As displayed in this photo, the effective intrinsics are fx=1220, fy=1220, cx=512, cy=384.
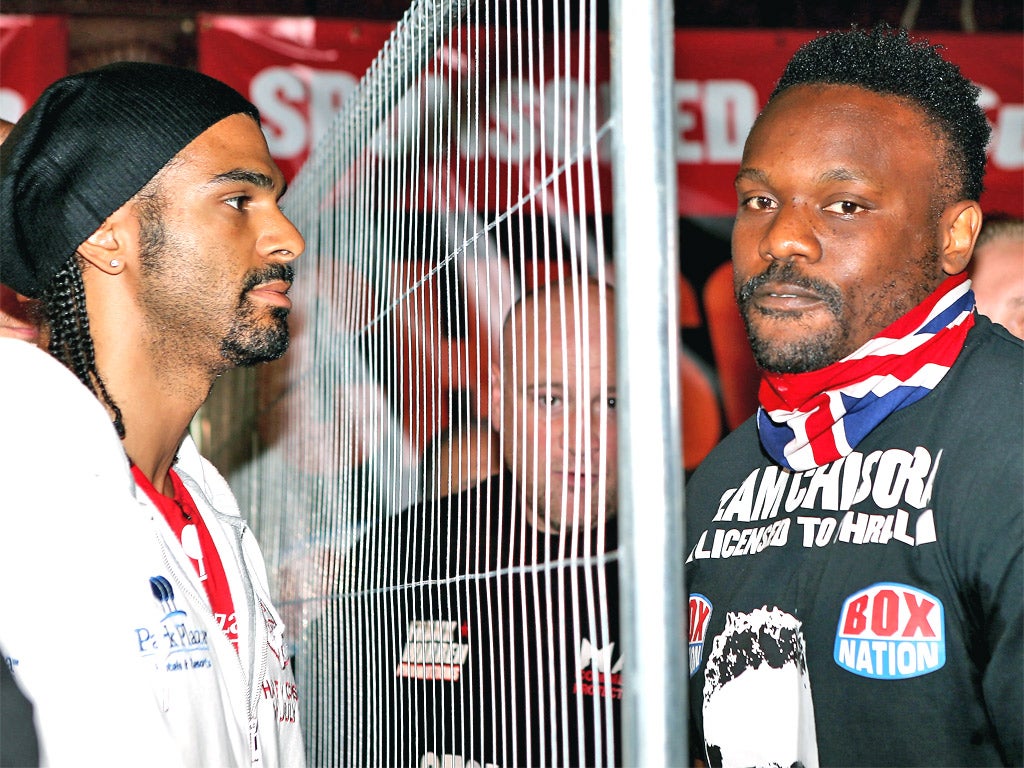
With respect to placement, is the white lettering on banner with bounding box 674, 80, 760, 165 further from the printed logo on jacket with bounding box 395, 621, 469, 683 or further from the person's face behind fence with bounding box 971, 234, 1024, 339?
the printed logo on jacket with bounding box 395, 621, 469, 683

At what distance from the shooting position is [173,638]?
1.65 metres

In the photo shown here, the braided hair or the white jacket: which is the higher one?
the braided hair

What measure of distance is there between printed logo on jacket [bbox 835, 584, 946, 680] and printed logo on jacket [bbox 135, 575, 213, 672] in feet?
A: 2.84

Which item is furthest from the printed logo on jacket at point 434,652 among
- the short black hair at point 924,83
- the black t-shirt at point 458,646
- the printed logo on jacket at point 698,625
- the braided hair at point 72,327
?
the short black hair at point 924,83

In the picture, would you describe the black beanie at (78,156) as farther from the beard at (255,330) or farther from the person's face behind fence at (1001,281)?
the person's face behind fence at (1001,281)

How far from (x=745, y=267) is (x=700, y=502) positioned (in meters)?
0.39

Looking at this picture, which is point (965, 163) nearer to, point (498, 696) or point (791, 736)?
point (791, 736)

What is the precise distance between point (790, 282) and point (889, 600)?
453mm

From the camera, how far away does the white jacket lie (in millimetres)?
1511

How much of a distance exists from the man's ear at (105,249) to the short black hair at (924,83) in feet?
3.69

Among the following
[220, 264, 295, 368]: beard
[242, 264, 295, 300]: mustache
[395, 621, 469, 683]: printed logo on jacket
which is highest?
[242, 264, 295, 300]: mustache

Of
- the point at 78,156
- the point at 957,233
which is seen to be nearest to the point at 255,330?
the point at 78,156

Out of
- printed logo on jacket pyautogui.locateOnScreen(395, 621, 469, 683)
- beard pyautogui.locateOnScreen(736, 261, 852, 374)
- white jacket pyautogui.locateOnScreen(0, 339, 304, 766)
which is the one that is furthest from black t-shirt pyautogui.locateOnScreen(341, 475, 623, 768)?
beard pyautogui.locateOnScreen(736, 261, 852, 374)

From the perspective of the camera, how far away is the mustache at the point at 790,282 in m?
1.63
